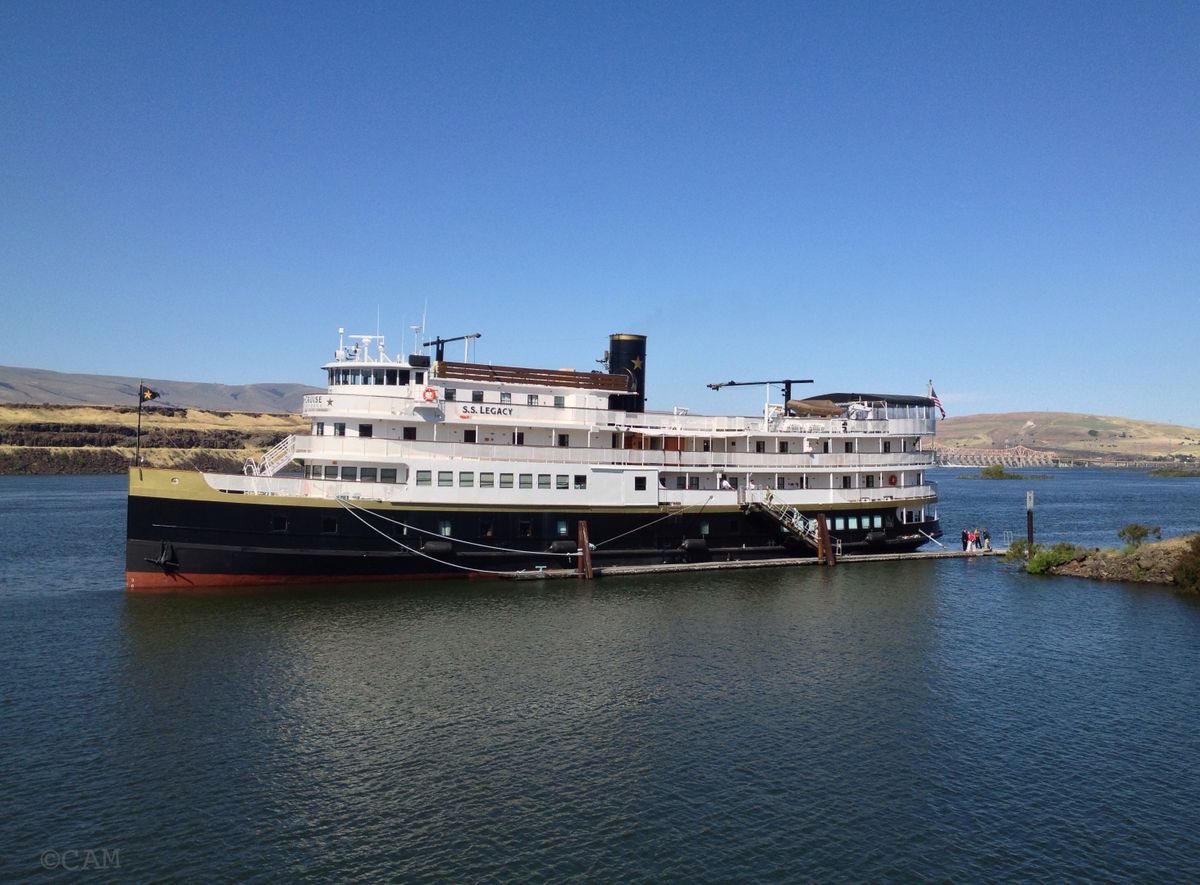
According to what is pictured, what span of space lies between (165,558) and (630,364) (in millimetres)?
23638

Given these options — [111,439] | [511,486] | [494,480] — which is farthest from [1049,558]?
[111,439]

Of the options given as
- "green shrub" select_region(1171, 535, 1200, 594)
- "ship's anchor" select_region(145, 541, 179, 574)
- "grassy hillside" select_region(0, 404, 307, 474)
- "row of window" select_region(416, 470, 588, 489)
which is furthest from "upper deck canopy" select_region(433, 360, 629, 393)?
"grassy hillside" select_region(0, 404, 307, 474)

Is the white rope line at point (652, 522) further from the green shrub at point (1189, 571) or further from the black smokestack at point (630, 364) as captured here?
the green shrub at point (1189, 571)

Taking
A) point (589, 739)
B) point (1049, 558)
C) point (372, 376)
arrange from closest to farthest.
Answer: point (589, 739) → point (372, 376) → point (1049, 558)

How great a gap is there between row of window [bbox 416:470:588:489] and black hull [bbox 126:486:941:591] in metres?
1.31

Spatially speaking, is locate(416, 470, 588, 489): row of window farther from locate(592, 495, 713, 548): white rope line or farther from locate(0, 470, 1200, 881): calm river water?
locate(0, 470, 1200, 881): calm river water

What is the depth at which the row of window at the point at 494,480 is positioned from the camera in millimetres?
37031

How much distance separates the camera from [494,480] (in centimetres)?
3794

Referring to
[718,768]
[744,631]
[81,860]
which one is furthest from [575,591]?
[81,860]

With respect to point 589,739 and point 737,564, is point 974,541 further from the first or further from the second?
point 589,739

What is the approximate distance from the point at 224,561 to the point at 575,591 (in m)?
14.3

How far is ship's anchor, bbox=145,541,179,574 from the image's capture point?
107 feet

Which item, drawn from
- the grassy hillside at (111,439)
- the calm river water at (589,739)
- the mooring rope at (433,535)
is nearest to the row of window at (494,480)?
the mooring rope at (433,535)

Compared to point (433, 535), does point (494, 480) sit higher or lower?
higher
